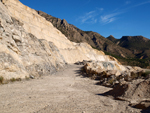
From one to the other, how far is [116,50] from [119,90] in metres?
108

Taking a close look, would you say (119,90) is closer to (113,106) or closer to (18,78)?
(113,106)

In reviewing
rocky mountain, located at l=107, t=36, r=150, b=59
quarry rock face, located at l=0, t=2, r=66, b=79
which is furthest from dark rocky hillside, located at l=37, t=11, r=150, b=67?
quarry rock face, located at l=0, t=2, r=66, b=79

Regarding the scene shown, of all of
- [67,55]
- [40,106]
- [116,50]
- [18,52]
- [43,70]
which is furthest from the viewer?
[116,50]

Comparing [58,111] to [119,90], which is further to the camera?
[119,90]

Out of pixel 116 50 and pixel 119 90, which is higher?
pixel 116 50

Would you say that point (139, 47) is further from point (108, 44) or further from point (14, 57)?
point (14, 57)

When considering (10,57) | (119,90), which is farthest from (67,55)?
(119,90)

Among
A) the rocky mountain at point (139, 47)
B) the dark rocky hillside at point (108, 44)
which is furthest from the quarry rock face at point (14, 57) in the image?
the rocky mountain at point (139, 47)

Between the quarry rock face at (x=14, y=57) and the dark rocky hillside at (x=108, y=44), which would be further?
the dark rocky hillside at (x=108, y=44)

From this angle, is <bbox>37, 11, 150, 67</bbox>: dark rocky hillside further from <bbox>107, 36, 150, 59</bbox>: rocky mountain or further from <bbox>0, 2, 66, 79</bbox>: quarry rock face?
<bbox>0, 2, 66, 79</bbox>: quarry rock face

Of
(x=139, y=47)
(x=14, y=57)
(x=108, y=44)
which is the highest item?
(x=108, y=44)

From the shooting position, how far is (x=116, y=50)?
106 m

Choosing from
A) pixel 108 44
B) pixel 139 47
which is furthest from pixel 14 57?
pixel 139 47

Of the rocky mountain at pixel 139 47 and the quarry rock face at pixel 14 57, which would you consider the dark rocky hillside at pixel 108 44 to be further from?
the quarry rock face at pixel 14 57
